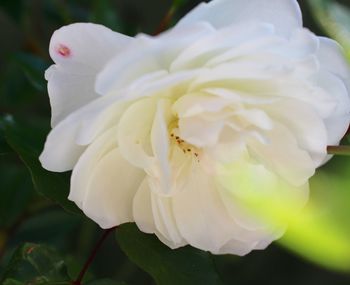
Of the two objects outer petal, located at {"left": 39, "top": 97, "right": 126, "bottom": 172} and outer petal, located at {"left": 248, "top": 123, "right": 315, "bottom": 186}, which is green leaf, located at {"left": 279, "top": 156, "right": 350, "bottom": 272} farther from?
outer petal, located at {"left": 39, "top": 97, "right": 126, "bottom": 172}

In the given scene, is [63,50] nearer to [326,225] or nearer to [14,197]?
[326,225]

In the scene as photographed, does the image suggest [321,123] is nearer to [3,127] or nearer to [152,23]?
[3,127]

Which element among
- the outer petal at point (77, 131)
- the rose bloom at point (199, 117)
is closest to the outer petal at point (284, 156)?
the rose bloom at point (199, 117)

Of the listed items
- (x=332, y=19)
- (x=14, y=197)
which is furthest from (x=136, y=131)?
(x=14, y=197)

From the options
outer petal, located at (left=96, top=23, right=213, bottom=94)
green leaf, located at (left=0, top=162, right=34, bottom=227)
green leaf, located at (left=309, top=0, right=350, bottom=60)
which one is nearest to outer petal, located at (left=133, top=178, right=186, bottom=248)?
outer petal, located at (left=96, top=23, right=213, bottom=94)

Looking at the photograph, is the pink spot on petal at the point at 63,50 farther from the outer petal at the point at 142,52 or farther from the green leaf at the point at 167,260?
the green leaf at the point at 167,260

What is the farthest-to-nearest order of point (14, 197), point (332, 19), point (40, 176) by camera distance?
point (14, 197) < point (332, 19) < point (40, 176)
